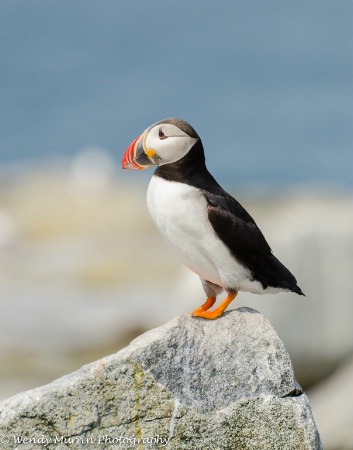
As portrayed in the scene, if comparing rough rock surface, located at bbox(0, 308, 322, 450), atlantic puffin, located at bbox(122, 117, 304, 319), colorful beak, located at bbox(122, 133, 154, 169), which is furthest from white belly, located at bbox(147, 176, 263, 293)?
rough rock surface, located at bbox(0, 308, 322, 450)

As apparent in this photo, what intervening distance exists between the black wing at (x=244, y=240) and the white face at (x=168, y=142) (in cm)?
40

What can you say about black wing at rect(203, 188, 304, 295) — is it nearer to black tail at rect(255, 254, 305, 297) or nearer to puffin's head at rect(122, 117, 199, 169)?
black tail at rect(255, 254, 305, 297)

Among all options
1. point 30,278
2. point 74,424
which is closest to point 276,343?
point 74,424

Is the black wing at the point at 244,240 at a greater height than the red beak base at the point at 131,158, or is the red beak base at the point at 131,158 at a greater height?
the red beak base at the point at 131,158

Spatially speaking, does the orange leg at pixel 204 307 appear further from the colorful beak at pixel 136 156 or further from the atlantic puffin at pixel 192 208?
the colorful beak at pixel 136 156

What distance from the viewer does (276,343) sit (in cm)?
841

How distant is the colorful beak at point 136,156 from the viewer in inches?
321

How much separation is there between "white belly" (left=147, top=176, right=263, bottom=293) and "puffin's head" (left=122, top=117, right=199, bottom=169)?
8.0 inches

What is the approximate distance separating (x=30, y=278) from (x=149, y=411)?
92.1 ft

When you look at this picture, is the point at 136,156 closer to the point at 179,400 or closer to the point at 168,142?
the point at 168,142

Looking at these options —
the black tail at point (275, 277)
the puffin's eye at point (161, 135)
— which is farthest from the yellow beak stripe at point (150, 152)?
the black tail at point (275, 277)

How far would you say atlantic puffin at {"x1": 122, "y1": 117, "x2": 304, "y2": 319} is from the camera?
26.5 ft

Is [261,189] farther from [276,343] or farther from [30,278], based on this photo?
[276,343]

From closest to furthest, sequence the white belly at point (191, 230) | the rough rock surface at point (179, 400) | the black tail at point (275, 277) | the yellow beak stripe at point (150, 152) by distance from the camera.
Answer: the rough rock surface at point (179, 400)
the white belly at point (191, 230)
the yellow beak stripe at point (150, 152)
the black tail at point (275, 277)
